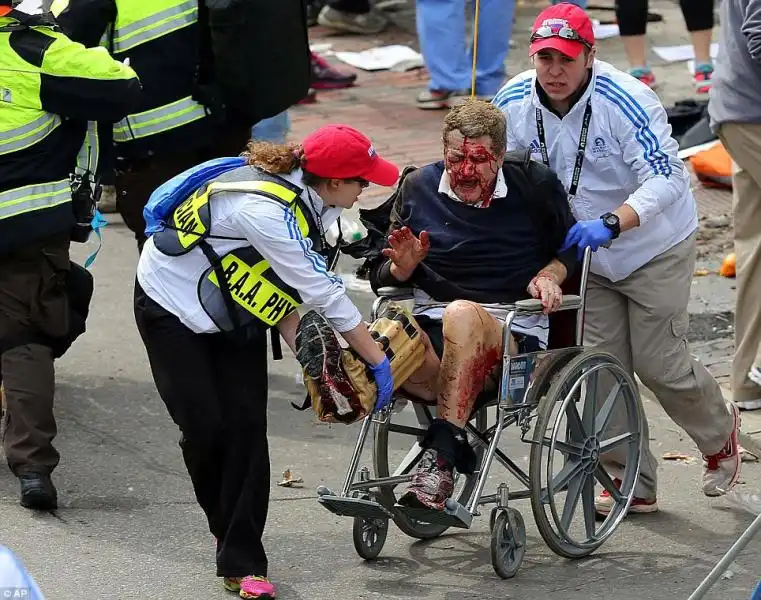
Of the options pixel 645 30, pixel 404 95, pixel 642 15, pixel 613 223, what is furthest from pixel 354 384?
pixel 404 95

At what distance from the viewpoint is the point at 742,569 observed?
493cm

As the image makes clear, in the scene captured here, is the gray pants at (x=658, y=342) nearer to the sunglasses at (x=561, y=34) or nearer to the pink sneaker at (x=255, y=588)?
the sunglasses at (x=561, y=34)

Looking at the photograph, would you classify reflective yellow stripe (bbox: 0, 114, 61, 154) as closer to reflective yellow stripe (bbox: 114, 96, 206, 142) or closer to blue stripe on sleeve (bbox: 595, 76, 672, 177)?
reflective yellow stripe (bbox: 114, 96, 206, 142)

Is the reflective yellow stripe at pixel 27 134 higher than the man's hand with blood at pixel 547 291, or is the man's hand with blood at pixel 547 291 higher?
the reflective yellow stripe at pixel 27 134

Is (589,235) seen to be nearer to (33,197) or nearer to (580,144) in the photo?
(580,144)

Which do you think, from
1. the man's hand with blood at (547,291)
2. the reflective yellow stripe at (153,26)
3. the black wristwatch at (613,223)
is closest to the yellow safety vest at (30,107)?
the reflective yellow stripe at (153,26)

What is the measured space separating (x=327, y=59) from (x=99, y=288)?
15.4 feet

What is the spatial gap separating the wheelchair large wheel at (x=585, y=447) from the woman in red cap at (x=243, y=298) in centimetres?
57

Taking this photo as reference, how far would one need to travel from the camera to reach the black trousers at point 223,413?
4.61 m

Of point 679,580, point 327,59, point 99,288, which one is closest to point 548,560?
point 679,580

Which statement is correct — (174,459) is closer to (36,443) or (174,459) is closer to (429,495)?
(36,443)

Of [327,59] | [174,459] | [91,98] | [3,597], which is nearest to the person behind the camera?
[3,597]

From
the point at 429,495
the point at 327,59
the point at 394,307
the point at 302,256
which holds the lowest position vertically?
the point at 327,59

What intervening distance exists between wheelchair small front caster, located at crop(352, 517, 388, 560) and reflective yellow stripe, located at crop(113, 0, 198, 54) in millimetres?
2294
